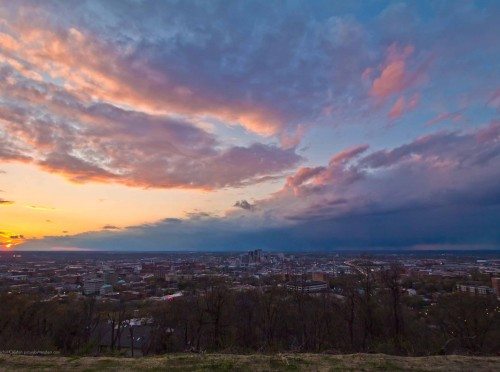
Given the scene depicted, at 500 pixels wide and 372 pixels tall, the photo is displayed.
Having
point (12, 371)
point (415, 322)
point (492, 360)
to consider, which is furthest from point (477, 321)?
point (12, 371)

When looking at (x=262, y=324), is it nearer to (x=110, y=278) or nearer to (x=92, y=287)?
(x=92, y=287)

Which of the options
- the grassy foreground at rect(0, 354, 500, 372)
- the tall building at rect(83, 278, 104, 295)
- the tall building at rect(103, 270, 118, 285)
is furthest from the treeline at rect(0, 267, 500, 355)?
the tall building at rect(103, 270, 118, 285)

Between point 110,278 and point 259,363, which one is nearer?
point 259,363

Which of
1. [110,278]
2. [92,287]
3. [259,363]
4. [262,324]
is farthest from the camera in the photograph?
[110,278]

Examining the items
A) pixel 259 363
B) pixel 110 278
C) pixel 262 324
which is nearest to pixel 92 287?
pixel 110 278

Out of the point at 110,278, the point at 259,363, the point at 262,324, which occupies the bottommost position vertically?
the point at 110,278

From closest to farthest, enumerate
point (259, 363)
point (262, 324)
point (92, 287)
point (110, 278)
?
point (259, 363) → point (262, 324) → point (92, 287) → point (110, 278)

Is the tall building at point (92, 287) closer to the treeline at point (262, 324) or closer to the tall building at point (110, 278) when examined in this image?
the tall building at point (110, 278)

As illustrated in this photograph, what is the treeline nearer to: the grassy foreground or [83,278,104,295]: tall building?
the grassy foreground

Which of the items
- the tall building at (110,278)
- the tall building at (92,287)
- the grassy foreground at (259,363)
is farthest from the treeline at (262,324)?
the tall building at (110,278)
